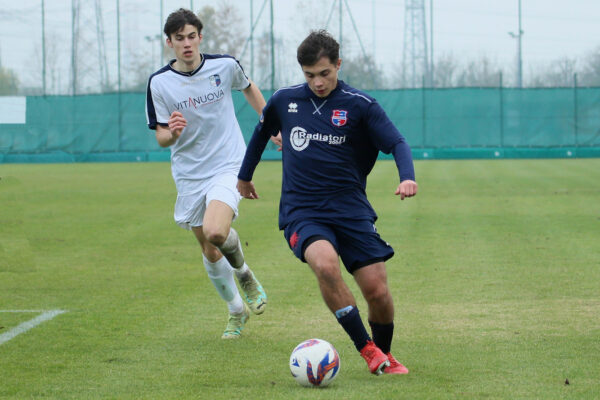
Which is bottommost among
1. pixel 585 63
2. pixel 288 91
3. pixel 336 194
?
pixel 336 194

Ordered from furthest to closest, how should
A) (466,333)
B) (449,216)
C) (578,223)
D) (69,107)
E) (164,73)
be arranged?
(69,107), (449,216), (578,223), (164,73), (466,333)

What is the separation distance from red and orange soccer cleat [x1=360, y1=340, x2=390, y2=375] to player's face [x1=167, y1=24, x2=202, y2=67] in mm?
2848

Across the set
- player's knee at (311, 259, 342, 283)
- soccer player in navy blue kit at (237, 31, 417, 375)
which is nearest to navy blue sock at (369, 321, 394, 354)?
soccer player in navy blue kit at (237, 31, 417, 375)

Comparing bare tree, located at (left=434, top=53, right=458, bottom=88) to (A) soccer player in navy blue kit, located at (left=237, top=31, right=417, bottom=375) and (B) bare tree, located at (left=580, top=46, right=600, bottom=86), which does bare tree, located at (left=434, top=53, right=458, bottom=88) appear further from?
(A) soccer player in navy blue kit, located at (left=237, top=31, right=417, bottom=375)

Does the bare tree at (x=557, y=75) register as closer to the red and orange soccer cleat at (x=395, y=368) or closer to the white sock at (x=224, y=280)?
the white sock at (x=224, y=280)

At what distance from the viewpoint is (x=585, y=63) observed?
136 ft

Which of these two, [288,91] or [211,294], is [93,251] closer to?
[211,294]

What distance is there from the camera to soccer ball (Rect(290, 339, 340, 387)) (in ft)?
16.7

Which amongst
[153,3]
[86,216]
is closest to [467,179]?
[86,216]

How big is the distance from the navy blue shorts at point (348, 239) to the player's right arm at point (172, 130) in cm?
147

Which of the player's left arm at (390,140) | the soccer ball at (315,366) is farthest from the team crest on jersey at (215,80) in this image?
the soccer ball at (315,366)

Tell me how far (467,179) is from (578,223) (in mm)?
9963

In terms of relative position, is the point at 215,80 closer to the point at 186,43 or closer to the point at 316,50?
the point at 186,43

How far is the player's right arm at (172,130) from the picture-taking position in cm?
652
